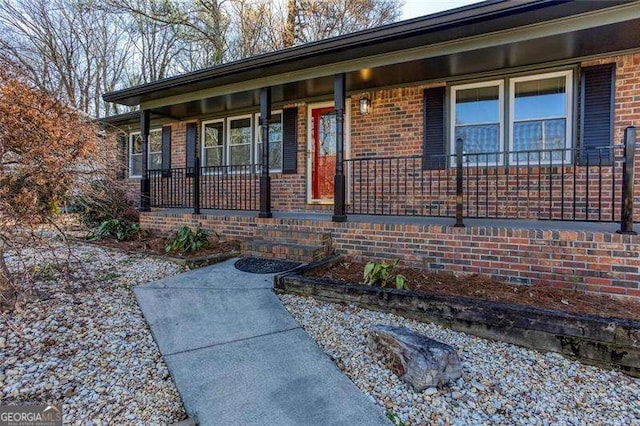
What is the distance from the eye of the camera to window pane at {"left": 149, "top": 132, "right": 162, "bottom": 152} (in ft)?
31.4

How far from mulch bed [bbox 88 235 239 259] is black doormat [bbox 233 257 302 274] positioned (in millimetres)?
687

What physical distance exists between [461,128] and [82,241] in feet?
23.7

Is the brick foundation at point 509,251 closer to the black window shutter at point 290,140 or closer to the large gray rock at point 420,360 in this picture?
the large gray rock at point 420,360

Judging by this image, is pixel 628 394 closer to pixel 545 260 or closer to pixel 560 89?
pixel 545 260

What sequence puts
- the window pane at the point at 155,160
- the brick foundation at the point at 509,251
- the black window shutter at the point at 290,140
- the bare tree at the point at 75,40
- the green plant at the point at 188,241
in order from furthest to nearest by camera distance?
the bare tree at the point at 75,40 → the window pane at the point at 155,160 → the black window shutter at the point at 290,140 → the green plant at the point at 188,241 → the brick foundation at the point at 509,251

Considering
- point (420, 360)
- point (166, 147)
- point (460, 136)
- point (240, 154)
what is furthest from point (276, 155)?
point (420, 360)

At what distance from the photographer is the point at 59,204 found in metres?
3.45

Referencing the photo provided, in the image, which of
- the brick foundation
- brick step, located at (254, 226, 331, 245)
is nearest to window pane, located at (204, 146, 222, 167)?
brick step, located at (254, 226, 331, 245)

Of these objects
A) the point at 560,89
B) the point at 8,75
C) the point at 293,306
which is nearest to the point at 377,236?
the point at 293,306

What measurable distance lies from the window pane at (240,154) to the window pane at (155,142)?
9.21ft

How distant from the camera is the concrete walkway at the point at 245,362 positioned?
1.97 meters

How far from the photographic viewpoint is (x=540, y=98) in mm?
5191

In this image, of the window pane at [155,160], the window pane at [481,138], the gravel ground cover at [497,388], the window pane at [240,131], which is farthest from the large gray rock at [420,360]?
the window pane at [155,160]

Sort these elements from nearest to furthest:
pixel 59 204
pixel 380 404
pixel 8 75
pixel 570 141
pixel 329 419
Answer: pixel 329 419
pixel 380 404
pixel 8 75
pixel 59 204
pixel 570 141
